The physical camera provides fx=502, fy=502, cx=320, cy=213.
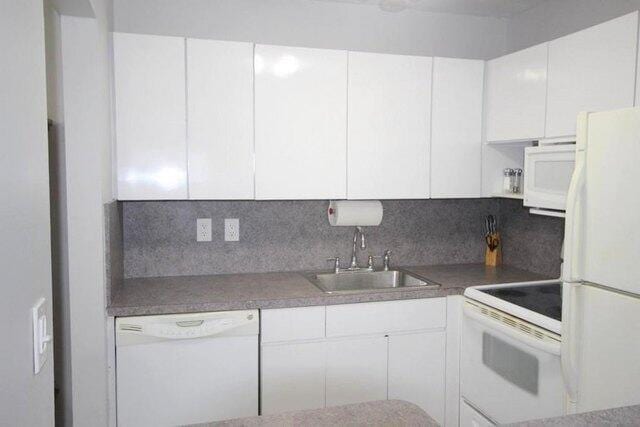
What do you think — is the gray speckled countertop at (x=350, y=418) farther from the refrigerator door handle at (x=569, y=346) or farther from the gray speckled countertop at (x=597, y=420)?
the refrigerator door handle at (x=569, y=346)

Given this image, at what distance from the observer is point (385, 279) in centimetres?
298

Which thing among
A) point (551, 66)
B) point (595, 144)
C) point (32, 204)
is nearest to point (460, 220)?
point (551, 66)

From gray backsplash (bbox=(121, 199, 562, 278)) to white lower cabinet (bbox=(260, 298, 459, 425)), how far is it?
60 centimetres

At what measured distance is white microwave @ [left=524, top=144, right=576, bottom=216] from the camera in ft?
7.26

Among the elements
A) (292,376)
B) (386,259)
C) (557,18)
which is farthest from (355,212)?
(557,18)

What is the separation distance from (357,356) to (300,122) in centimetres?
119

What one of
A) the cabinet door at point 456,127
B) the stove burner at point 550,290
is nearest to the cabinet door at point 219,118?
the cabinet door at point 456,127

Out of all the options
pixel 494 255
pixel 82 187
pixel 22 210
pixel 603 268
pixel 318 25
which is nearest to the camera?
pixel 22 210

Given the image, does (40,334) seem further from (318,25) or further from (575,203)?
(318,25)

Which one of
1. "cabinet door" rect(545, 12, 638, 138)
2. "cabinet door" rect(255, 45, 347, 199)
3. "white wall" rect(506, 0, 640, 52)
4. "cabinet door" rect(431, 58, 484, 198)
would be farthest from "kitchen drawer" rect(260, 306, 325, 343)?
"white wall" rect(506, 0, 640, 52)

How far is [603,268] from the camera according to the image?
1.62 meters

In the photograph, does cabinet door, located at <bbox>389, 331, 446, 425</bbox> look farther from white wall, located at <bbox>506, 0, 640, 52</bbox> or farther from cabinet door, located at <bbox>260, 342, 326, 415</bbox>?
white wall, located at <bbox>506, 0, 640, 52</bbox>

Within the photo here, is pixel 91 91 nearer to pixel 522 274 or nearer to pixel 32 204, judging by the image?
pixel 32 204

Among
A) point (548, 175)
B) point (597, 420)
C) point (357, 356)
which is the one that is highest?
point (548, 175)
